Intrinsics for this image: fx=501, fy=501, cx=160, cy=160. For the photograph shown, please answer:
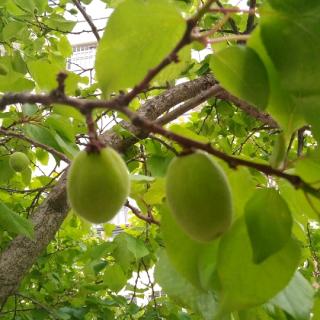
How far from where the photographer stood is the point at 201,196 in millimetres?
689

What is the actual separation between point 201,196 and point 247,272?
0.52 feet

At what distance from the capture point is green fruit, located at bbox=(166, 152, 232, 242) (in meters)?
0.69

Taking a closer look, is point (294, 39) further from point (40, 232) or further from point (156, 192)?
point (40, 232)

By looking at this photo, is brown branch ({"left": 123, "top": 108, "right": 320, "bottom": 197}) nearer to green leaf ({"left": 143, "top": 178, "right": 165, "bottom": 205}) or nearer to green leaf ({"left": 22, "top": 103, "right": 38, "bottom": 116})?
green leaf ({"left": 143, "top": 178, "right": 165, "bottom": 205})

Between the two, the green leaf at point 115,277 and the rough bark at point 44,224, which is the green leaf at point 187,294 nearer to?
the rough bark at point 44,224

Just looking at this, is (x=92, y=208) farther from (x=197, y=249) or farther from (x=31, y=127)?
(x=31, y=127)

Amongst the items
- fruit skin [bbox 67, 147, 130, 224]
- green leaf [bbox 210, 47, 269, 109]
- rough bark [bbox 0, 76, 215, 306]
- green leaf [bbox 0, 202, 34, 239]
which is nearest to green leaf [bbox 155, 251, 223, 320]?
fruit skin [bbox 67, 147, 130, 224]

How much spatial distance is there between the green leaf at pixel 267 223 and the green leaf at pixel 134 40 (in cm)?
26

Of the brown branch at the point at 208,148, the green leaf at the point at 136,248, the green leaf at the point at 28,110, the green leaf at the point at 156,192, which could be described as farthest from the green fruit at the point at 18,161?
the brown branch at the point at 208,148

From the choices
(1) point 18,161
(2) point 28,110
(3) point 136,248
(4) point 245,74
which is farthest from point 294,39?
(1) point 18,161

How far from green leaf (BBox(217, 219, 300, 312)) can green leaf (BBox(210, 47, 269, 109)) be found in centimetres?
21

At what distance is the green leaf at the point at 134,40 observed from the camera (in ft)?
2.33

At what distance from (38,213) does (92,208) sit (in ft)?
4.54

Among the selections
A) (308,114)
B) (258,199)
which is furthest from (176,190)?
(308,114)
